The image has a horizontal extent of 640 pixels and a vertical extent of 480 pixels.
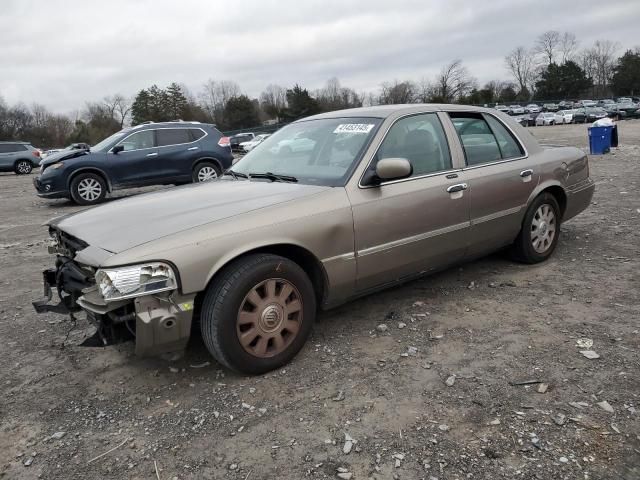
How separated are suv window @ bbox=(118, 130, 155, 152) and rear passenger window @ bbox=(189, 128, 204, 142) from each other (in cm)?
91

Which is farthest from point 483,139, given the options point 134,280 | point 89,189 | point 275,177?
point 89,189

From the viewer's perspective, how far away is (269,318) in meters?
3.04

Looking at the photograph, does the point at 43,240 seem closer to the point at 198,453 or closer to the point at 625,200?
the point at 198,453

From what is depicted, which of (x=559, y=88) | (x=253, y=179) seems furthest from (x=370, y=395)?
(x=559, y=88)

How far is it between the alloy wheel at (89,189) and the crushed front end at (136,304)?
29.0ft

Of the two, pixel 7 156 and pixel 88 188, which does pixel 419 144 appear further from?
pixel 7 156

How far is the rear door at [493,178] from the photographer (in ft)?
13.6

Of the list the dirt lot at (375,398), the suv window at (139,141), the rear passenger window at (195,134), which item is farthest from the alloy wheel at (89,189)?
the dirt lot at (375,398)

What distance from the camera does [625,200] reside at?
Result: 7613mm

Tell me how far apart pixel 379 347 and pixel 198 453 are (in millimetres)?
1401

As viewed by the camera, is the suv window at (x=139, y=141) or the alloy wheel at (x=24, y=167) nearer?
the suv window at (x=139, y=141)

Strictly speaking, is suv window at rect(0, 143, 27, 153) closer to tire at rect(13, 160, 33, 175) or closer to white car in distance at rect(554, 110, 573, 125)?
tire at rect(13, 160, 33, 175)

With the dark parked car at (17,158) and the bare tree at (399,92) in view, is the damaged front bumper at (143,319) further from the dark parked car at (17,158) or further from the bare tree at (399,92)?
the bare tree at (399,92)

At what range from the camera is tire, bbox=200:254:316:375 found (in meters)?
2.85
